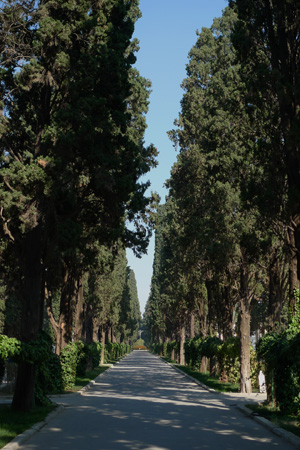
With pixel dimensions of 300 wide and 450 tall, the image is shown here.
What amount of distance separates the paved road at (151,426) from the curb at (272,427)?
131 mm

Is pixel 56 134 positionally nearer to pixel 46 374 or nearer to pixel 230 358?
pixel 46 374

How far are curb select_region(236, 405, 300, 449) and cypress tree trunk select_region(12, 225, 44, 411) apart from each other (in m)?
5.41

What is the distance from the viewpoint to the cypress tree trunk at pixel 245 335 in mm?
24422

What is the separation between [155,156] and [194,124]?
475cm

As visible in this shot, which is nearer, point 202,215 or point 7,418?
point 7,418

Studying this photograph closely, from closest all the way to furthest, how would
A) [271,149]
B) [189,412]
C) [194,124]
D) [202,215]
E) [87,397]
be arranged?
1. [271,149]
2. [189,412]
3. [87,397]
4. [202,215]
5. [194,124]

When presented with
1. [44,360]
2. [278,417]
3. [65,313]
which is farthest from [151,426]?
[65,313]

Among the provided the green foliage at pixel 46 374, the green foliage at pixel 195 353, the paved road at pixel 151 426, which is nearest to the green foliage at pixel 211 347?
the green foliage at pixel 195 353

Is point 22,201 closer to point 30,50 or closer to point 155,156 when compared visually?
point 30,50

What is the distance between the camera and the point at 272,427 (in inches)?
505

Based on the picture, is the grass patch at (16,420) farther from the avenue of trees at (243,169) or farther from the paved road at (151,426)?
the avenue of trees at (243,169)

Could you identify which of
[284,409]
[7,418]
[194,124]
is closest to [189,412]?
[284,409]

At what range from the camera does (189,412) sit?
1625cm

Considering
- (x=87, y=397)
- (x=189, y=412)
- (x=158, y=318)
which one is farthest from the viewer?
(x=158, y=318)
